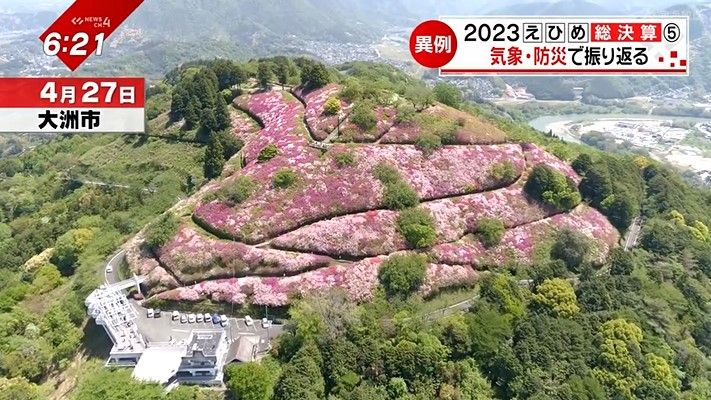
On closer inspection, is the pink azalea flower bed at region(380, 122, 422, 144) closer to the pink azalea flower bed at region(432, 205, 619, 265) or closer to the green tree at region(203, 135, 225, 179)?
the pink azalea flower bed at region(432, 205, 619, 265)

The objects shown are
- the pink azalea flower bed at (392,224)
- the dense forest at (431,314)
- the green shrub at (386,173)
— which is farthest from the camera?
the green shrub at (386,173)

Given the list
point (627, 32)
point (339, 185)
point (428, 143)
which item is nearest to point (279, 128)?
point (339, 185)

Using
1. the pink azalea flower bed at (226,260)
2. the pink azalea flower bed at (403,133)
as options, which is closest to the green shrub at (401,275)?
the pink azalea flower bed at (226,260)

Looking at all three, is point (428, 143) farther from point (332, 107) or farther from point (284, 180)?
point (284, 180)

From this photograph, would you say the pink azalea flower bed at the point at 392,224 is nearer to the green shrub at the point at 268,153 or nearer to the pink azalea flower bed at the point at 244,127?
the green shrub at the point at 268,153

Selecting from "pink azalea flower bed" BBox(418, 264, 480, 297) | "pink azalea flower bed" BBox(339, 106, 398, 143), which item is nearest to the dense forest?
"pink azalea flower bed" BBox(418, 264, 480, 297)
